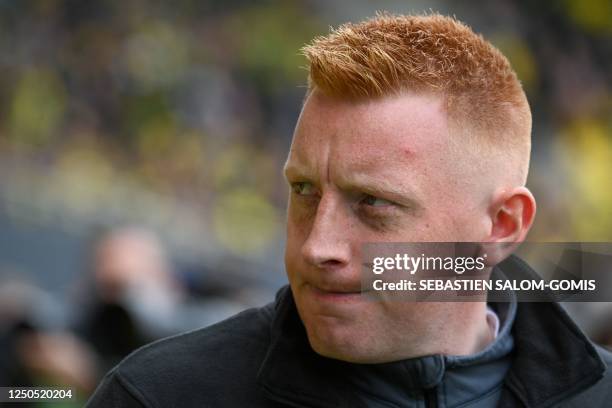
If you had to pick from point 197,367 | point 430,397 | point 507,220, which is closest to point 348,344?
point 430,397

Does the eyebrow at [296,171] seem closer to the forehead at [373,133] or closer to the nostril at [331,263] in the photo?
the forehead at [373,133]

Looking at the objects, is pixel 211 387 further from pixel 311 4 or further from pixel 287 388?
pixel 311 4

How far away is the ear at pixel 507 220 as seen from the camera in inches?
66.7

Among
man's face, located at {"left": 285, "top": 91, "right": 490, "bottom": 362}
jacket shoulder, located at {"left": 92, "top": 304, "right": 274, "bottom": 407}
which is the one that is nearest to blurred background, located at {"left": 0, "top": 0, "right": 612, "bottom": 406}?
jacket shoulder, located at {"left": 92, "top": 304, "right": 274, "bottom": 407}

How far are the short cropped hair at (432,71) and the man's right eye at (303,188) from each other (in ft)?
0.53

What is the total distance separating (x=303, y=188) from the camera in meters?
1.63

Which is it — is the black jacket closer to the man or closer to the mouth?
the man

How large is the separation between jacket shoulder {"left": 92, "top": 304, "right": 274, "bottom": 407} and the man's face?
0.51ft

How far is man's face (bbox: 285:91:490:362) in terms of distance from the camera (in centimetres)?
155

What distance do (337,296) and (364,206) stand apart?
0.15 m

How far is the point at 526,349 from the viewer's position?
1753 mm

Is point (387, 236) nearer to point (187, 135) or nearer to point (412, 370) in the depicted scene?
point (412, 370)

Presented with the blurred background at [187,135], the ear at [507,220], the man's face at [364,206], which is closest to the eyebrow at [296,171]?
the man's face at [364,206]

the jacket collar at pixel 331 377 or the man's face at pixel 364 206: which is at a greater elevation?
the man's face at pixel 364 206
